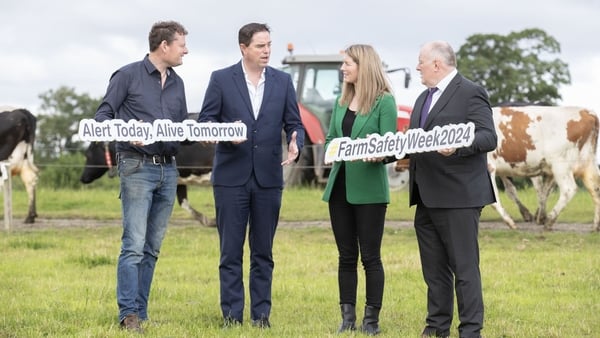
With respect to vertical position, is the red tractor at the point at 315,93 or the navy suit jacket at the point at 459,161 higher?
the red tractor at the point at 315,93

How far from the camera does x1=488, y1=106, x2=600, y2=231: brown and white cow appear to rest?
15.1m

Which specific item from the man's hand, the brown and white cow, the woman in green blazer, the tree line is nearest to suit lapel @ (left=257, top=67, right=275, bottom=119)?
the man's hand

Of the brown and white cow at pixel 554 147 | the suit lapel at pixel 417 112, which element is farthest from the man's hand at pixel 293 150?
the brown and white cow at pixel 554 147

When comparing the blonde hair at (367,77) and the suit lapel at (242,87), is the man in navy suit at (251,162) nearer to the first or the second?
the suit lapel at (242,87)

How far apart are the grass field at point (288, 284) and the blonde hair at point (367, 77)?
5.24 feet

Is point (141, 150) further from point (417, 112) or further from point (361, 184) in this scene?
point (417, 112)

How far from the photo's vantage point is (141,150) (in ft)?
23.1

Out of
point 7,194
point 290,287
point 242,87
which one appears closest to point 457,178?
point 242,87

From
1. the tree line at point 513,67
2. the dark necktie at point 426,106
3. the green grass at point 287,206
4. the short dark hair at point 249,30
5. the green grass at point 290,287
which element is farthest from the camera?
the tree line at point 513,67

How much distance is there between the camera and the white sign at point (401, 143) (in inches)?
245

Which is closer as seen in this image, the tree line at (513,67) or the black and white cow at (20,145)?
the black and white cow at (20,145)

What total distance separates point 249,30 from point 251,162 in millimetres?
927

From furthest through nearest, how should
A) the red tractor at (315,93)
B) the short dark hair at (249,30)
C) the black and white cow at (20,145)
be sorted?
the red tractor at (315,93)
the black and white cow at (20,145)
the short dark hair at (249,30)

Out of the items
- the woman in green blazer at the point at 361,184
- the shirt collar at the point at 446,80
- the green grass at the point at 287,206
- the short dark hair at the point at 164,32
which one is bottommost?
the green grass at the point at 287,206
